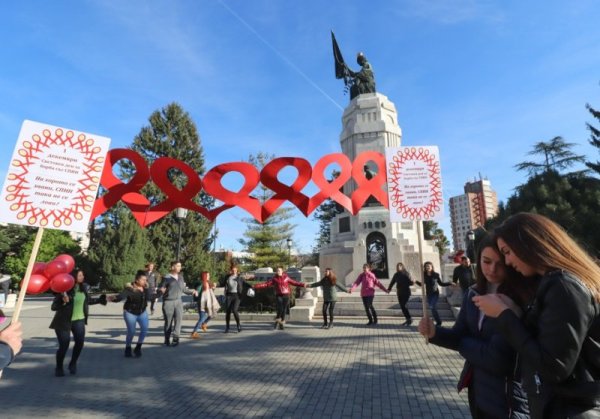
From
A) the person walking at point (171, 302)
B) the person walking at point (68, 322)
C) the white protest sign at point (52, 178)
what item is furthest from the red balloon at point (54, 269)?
the person walking at point (171, 302)

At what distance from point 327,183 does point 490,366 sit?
279 inches

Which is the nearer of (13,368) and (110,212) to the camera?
(13,368)

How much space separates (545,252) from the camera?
164 centimetres

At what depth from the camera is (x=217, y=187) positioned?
8516 mm

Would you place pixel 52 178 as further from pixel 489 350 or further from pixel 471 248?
pixel 471 248

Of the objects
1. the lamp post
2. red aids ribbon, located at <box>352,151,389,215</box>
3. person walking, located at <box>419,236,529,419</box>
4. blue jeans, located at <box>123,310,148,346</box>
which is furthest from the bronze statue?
person walking, located at <box>419,236,529,419</box>

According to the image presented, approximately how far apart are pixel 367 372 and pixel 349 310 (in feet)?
22.0

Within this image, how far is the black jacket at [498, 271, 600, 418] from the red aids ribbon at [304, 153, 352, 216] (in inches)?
278

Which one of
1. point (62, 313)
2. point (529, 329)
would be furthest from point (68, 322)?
point (529, 329)

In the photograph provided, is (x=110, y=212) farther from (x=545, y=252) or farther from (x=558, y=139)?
(x=558, y=139)

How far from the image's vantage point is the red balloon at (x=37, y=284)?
187 inches

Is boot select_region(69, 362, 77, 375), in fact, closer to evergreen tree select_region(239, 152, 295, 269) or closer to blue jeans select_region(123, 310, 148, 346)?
blue jeans select_region(123, 310, 148, 346)

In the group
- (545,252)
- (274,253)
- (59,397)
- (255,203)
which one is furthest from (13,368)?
(274,253)

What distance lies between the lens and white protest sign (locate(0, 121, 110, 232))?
3.62 meters
